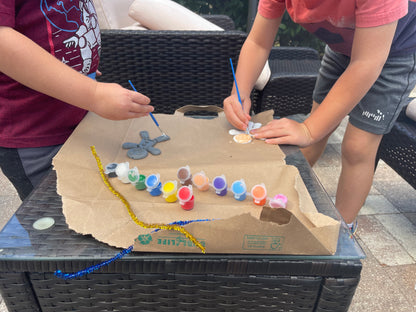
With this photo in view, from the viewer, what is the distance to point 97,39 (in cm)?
98

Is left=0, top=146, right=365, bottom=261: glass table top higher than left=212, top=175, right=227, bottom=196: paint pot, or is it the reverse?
left=212, top=175, right=227, bottom=196: paint pot

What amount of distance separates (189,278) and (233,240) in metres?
0.11

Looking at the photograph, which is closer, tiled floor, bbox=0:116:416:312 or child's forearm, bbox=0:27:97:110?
child's forearm, bbox=0:27:97:110

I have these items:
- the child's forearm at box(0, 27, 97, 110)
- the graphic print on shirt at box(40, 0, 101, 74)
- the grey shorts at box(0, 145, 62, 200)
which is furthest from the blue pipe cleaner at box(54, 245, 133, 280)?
the graphic print on shirt at box(40, 0, 101, 74)

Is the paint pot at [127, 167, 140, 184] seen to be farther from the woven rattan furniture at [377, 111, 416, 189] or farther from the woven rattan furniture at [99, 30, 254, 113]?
the woven rattan furniture at [377, 111, 416, 189]

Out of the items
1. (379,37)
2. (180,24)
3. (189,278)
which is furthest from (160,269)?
(180,24)

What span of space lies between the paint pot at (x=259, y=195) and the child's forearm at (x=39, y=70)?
385 mm

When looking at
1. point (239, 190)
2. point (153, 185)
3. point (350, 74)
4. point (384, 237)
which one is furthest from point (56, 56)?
point (384, 237)

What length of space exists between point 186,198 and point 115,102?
0.27m

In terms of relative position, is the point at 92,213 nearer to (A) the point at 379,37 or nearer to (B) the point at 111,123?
(B) the point at 111,123

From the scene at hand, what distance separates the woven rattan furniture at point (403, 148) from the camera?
1.32m

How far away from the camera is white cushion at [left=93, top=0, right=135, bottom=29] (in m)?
1.53

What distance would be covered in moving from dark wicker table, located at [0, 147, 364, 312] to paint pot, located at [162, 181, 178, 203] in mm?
102

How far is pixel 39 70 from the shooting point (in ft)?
2.09
